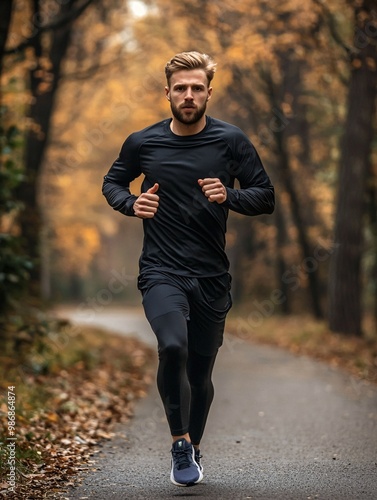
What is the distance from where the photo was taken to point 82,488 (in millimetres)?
5281

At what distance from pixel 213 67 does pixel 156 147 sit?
Result: 60 centimetres

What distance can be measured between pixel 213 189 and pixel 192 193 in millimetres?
177

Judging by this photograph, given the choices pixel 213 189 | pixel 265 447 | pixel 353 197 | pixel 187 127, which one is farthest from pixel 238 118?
pixel 213 189

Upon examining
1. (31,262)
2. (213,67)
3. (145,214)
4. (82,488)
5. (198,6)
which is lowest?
(82,488)

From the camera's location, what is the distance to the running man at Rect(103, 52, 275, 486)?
5164 millimetres

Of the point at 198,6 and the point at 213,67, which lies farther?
the point at 198,6

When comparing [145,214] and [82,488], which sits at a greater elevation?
[145,214]

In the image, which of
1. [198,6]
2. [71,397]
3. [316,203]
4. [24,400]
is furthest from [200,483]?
[316,203]

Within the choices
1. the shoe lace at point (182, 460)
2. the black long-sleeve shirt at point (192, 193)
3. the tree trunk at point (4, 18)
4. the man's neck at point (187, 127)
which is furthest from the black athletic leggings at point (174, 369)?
the tree trunk at point (4, 18)

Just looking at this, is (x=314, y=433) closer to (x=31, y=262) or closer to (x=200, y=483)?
(x=200, y=483)

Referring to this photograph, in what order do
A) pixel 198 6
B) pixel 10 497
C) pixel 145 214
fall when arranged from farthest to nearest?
pixel 198 6
pixel 145 214
pixel 10 497

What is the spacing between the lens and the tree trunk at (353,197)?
16.8 metres

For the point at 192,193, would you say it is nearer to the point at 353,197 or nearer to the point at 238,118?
the point at 353,197

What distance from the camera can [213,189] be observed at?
16.9 ft
